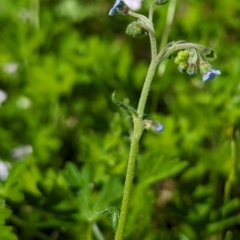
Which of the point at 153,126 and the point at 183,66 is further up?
the point at 183,66

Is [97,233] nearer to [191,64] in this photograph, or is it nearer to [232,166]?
[232,166]

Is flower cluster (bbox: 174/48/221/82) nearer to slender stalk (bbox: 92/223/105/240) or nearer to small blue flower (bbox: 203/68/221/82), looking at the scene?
small blue flower (bbox: 203/68/221/82)

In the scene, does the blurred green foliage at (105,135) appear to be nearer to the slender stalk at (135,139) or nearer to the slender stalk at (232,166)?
the slender stalk at (232,166)

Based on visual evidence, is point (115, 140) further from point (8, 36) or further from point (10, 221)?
point (8, 36)

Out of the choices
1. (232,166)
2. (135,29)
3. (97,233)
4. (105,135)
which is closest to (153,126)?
(135,29)

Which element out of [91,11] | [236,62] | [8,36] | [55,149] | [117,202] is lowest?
[117,202]

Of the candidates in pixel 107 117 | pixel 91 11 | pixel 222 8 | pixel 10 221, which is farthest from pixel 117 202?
pixel 91 11

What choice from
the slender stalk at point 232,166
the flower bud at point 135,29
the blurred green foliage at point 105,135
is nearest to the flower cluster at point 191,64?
the flower bud at point 135,29

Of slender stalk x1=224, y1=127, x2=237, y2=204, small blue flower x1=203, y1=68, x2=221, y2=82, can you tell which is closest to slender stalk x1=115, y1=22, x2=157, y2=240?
small blue flower x1=203, y1=68, x2=221, y2=82
